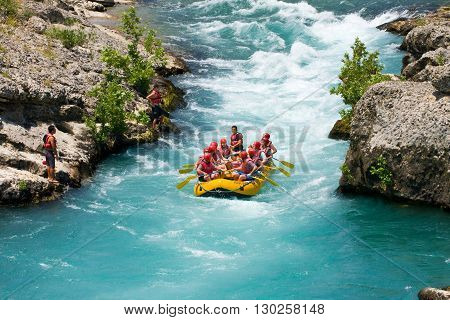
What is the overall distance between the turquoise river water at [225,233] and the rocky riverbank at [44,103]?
49 centimetres

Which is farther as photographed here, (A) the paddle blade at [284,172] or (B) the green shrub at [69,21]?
(B) the green shrub at [69,21]

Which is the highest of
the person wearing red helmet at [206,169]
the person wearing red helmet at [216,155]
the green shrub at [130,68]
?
the green shrub at [130,68]

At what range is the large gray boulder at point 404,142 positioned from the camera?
1480 cm

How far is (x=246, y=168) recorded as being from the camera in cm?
1805

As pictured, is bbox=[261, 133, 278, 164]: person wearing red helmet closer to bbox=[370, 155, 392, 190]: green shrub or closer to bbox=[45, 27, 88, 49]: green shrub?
bbox=[370, 155, 392, 190]: green shrub

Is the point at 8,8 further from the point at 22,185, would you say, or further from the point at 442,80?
the point at 442,80

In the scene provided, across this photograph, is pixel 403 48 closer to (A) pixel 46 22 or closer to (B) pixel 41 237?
(A) pixel 46 22

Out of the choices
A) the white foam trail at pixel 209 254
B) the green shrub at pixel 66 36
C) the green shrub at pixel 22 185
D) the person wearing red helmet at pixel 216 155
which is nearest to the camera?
the white foam trail at pixel 209 254

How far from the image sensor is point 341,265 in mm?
13711

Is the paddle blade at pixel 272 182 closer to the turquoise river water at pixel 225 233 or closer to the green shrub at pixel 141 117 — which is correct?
the turquoise river water at pixel 225 233

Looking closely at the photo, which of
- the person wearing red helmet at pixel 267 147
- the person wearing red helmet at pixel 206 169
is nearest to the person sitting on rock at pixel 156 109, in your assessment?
the person wearing red helmet at pixel 206 169

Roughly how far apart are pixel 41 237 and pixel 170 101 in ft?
33.7
